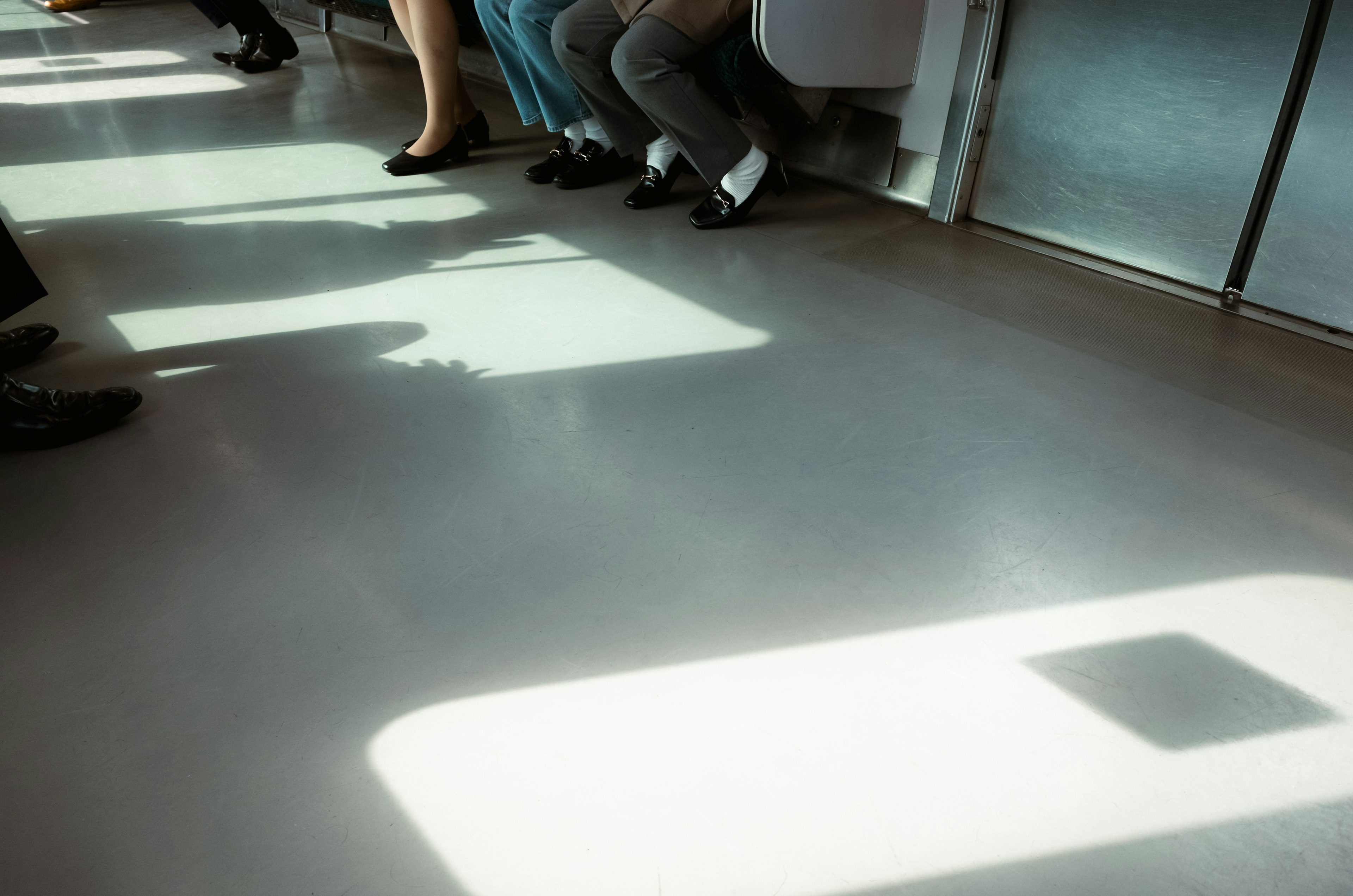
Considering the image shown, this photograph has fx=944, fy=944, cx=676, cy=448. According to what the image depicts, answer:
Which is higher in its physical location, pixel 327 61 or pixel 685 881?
pixel 327 61

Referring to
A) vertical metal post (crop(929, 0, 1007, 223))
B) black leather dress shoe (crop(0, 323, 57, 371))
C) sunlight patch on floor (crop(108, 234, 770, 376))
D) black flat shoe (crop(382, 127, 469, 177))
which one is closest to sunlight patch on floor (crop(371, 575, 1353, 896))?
sunlight patch on floor (crop(108, 234, 770, 376))

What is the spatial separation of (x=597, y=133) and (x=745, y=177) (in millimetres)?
668

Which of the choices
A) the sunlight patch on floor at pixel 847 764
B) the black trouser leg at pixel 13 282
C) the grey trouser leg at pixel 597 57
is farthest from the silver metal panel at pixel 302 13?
the sunlight patch on floor at pixel 847 764

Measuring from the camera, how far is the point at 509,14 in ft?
9.70

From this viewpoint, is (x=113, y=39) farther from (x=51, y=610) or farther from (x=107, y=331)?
(x=51, y=610)

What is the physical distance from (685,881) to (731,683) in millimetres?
291

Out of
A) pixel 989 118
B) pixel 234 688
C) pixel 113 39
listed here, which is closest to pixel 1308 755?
pixel 234 688

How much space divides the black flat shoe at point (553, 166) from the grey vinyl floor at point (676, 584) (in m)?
0.71

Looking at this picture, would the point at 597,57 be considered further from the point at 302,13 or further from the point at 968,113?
the point at 302,13

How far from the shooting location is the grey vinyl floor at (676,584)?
1.06 metres

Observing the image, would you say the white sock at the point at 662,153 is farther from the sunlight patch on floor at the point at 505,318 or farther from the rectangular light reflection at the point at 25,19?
the rectangular light reflection at the point at 25,19

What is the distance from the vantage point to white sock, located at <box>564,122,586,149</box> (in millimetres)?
3176

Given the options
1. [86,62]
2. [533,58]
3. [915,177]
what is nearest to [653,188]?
[533,58]

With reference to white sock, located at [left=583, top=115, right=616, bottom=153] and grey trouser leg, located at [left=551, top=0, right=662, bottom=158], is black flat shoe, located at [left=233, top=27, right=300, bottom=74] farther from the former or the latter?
grey trouser leg, located at [left=551, top=0, right=662, bottom=158]
